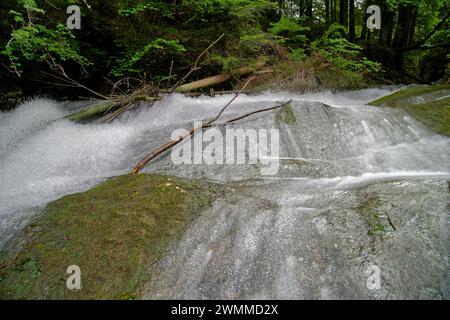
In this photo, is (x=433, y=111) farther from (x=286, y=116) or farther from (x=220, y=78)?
(x=220, y=78)

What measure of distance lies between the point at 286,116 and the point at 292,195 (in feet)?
6.98

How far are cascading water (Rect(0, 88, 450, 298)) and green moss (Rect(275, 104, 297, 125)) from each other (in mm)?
65

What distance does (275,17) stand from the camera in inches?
511

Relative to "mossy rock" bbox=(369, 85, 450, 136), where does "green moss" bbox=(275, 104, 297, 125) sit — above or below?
above

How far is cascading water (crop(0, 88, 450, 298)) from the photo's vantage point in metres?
1.78

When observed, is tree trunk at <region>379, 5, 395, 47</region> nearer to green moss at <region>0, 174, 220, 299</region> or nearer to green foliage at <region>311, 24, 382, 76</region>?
green foliage at <region>311, 24, 382, 76</region>

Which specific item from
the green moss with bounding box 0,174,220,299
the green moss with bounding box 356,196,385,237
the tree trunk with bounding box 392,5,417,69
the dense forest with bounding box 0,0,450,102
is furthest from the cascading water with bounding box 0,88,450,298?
the tree trunk with bounding box 392,5,417,69

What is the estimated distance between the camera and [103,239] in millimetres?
2127

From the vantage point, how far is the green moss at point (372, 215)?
1987 millimetres

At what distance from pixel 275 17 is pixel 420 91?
864cm

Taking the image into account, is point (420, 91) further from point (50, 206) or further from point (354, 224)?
point (50, 206)

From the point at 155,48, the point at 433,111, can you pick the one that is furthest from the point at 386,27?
the point at 155,48

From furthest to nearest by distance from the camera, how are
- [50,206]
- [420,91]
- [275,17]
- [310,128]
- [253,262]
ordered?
[275,17] < [420,91] < [310,128] < [50,206] < [253,262]

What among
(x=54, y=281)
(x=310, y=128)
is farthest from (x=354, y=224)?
(x=310, y=128)
